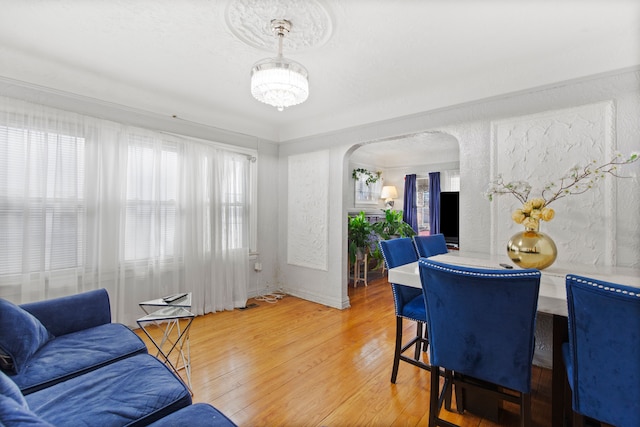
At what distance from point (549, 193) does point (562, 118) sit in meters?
0.62

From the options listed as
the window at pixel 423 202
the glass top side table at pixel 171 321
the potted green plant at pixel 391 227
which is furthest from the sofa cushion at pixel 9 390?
the window at pixel 423 202

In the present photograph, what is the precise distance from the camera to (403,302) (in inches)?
90.0

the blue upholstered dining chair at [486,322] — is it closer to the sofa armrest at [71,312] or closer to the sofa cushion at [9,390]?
the sofa cushion at [9,390]

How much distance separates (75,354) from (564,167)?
148 inches

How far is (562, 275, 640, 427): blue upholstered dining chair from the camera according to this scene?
1098 millimetres

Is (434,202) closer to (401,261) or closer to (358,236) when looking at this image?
(358,236)

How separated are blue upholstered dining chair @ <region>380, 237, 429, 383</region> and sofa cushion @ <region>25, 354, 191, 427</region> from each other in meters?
1.48


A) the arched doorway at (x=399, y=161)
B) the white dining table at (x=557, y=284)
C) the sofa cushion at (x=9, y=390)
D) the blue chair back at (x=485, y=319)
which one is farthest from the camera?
the arched doorway at (x=399, y=161)

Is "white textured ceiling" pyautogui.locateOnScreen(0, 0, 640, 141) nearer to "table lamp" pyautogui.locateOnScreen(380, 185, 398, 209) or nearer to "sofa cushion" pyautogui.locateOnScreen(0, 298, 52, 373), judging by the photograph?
"sofa cushion" pyautogui.locateOnScreen(0, 298, 52, 373)

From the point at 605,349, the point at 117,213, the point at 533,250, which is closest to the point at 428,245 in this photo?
the point at 533,250

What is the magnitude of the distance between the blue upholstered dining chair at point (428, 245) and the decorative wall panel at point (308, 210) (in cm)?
153

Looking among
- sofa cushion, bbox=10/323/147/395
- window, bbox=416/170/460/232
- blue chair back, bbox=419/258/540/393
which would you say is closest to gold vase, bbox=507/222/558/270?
blue chair back, bbox=419/258/540/393

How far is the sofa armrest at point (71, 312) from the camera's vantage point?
6.59 feet

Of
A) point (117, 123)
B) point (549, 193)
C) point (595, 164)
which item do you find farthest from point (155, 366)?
point (595, 164)
